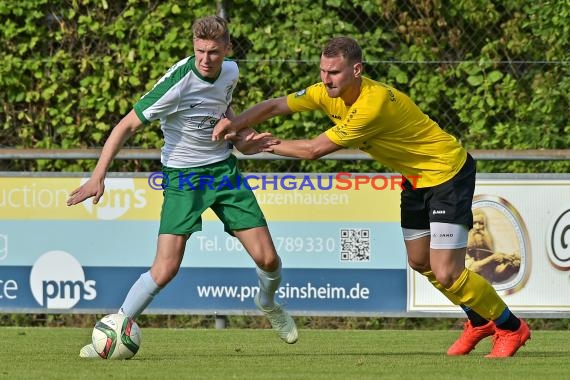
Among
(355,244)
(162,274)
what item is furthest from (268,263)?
(355,244)

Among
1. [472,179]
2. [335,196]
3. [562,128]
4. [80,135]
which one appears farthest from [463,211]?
[80,135]

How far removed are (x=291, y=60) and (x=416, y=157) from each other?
176 inches

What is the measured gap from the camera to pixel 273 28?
503 inches

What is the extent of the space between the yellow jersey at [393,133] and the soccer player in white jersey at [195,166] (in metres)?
0.52

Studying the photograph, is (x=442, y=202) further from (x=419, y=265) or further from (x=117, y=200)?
(x=117, y=200)

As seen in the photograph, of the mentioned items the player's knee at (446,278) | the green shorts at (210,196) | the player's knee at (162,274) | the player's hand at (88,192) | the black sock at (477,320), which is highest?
the player's hand at (88,192)

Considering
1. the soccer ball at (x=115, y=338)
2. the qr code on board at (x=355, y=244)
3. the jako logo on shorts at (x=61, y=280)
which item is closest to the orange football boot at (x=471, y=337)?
the soccer ball at (x=115, y=338)

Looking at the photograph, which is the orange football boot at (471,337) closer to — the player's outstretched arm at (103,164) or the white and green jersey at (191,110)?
the white and green jersey at (191,110)

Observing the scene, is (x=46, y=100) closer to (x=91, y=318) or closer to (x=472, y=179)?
(x=91, y=318)

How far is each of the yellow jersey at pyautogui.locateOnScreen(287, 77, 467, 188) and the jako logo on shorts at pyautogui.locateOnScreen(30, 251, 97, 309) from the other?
3665mm

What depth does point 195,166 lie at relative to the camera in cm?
855

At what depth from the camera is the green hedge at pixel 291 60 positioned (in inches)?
494

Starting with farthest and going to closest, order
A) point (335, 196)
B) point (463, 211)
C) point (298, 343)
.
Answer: point (335, 196) → point (298, 343) → point (463, 211)

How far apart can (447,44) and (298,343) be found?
4.17m
